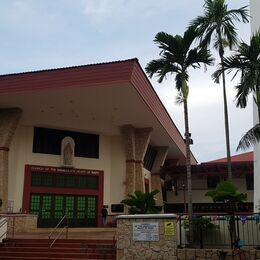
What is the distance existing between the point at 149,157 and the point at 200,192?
5.75 metres

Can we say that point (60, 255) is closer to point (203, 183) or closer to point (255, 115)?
point (255, 115)

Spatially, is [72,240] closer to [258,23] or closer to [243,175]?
[258,23]

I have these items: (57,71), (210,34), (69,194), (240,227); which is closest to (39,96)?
(57,71)

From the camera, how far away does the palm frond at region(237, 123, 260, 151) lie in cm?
1447

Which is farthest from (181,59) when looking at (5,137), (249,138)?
(5,137)

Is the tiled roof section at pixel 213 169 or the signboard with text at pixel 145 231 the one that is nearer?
the signboard with text at pixel 145 231

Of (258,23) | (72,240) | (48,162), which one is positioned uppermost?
(258,23)

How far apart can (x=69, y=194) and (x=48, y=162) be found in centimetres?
253

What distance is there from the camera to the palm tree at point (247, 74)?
14461mm

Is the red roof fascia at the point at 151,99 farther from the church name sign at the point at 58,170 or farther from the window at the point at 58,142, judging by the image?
the church name sign at the point at 58,170

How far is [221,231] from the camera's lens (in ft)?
46.0

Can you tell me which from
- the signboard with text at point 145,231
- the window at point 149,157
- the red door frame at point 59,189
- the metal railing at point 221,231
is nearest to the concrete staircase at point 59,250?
the signboard with text at point 145,231

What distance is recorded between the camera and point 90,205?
2750 centimetres

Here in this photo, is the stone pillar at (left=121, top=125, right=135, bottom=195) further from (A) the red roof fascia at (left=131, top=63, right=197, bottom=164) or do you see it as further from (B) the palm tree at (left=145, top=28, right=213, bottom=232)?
(B) the palm tree at (left=145, top=28, right=213, bottom=232)
